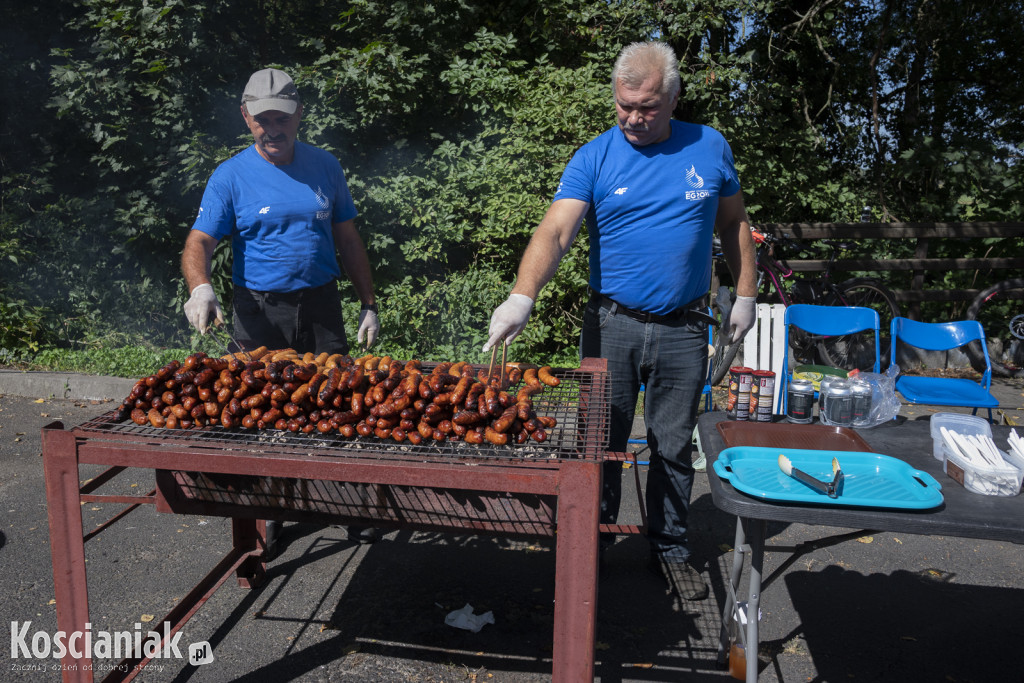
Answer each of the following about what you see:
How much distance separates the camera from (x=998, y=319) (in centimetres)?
783

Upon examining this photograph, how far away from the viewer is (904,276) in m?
8.48

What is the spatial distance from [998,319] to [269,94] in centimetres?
789

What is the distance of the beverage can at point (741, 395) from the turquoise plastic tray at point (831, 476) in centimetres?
47

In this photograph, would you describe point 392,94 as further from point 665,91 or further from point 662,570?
point 662,570

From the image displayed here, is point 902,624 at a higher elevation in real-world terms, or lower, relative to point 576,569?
lower

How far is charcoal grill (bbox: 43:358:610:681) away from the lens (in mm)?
2135

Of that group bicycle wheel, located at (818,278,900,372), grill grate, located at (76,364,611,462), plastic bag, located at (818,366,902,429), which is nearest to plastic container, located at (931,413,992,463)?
plastic bag, located at (818,366,902,429)

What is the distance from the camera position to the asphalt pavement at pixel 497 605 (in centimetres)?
300

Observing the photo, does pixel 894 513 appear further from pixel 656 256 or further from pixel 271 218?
pixel 271 218

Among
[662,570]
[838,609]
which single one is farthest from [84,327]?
[838,609]

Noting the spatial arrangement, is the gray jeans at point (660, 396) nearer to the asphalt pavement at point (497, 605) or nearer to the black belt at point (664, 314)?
the black belt at point (664, 314)

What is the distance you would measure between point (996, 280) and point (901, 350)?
63.8 inches

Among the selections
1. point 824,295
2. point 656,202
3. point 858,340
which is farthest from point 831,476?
point 858,340
